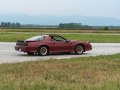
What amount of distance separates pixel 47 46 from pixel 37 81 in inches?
532

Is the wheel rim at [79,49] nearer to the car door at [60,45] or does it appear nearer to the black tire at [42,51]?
the car door at [60,45]

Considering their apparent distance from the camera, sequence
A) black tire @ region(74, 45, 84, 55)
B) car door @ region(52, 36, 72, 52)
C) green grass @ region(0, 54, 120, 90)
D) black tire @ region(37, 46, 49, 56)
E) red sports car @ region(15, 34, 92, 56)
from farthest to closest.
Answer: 1. black tire @ region(74, 45, 84, 55)
2. car door @ region(52, 36, 72, 52)
3. black tire @ region(37, 46, 49, 56)
4. red sports car @ region(15, 34, 92, 56)
5. green grass @ region(0, 54, 120, 90)

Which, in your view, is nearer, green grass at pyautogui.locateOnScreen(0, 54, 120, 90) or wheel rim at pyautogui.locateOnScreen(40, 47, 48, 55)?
green grass at pyautogui.locateOnScreen(0, 54, 120, 90)

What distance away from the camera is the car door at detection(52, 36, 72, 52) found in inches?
957

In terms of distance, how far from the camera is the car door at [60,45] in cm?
2430

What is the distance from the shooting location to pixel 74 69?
1427 centimetres

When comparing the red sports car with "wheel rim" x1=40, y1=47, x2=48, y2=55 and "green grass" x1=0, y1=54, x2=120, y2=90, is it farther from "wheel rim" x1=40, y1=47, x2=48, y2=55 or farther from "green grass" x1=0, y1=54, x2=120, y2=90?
"green grass" x1=0, y1=54, x2=120, y2=90

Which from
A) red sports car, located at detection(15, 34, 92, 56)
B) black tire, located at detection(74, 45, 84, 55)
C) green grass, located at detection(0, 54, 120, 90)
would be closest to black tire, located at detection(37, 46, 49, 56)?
red sports car, located at detection(15, 34, 92, 56)

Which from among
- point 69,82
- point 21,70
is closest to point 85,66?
point 21,70

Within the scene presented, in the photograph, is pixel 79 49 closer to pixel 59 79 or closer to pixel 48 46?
pixel 48 46

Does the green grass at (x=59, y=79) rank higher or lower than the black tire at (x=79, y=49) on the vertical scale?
higher

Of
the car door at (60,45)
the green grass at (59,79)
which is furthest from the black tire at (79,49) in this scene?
the green grass at (59,79)

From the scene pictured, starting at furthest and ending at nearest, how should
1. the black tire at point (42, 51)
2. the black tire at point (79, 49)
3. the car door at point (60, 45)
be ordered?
1. the black tire at point (79, 49)
2. the car door at point (60, 45)
3. the black tire at point (42, 51)

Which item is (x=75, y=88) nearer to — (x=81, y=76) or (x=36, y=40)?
(x=81, y=76)
